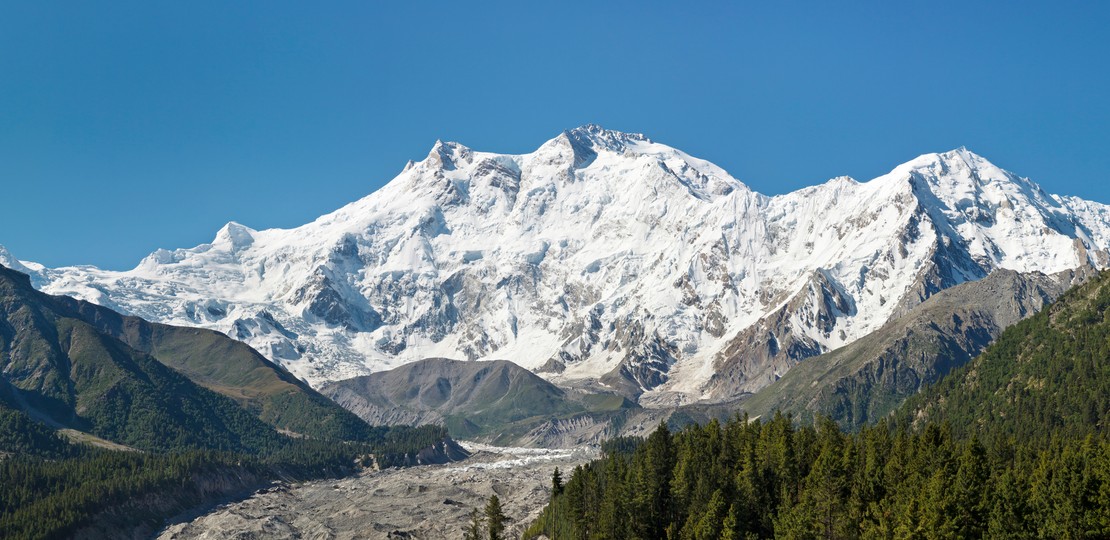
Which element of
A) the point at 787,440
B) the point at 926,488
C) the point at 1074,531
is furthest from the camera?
the point at 787,440

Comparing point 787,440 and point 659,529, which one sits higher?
point 787,440

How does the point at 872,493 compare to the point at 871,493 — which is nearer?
the point at 871,493

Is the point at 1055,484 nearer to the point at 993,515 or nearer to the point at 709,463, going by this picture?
the point at 993,515

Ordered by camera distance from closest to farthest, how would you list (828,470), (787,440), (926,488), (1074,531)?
1. (1074,531)
2. (926,488)
3. (828,470)
4. (787,440)

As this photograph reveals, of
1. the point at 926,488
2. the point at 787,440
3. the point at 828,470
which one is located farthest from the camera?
the point at 787,440

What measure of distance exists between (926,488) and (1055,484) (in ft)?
51.9

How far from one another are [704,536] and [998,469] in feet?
150

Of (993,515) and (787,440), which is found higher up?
(787,440)

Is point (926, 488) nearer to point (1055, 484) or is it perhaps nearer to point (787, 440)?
point (1055, 484)

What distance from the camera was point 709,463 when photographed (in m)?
200

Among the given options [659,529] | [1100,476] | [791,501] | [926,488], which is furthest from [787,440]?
[1100,476]

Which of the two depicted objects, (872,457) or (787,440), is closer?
(872,457)

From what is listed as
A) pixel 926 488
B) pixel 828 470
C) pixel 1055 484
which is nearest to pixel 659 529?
pixel 828 470

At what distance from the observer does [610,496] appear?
196 metres
